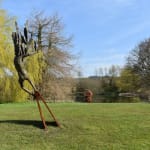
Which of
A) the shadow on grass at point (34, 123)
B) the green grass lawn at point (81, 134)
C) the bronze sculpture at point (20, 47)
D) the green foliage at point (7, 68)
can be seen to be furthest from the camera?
the green foliage at point (7, 68)

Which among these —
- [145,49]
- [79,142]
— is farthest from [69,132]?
Answer: [145,49]

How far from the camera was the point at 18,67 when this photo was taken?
1019 cm

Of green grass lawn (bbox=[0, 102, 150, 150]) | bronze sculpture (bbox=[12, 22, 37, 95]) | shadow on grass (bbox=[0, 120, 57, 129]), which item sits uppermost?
bronze sculpture (bbox=[12, 22, 37, 95])

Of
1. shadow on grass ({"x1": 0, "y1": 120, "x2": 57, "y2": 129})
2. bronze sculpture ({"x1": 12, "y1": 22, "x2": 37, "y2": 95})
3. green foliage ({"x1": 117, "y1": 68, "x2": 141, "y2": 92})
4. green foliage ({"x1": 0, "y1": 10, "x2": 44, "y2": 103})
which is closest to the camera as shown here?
bronze sculpture ({"x1": 12, "y1": 22, "x2": 37, "y2": 95})

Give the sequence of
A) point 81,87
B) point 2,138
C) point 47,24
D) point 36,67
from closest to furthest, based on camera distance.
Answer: point 2,138
point 36,67
point 47,24
point 81,87

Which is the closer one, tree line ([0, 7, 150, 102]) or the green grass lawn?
the green grass lawn

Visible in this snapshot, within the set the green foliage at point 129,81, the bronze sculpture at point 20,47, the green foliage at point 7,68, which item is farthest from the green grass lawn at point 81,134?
the green foliage at point 129,81

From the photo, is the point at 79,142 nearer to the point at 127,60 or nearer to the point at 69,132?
the point at 69,132

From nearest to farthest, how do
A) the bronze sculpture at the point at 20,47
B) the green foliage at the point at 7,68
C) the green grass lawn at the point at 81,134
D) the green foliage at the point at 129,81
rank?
the green grass lawn at the point at 81,134, the bronze sculpture at the point at 20,47, the green foliage at the point at 7,68, the green foliage at the point at 129,81

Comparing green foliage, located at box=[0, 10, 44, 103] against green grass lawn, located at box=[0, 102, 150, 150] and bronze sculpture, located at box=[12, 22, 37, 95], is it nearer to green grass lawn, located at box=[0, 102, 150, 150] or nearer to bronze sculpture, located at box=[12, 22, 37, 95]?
green grass lawn, located at box=[0, 102, 150, 150]

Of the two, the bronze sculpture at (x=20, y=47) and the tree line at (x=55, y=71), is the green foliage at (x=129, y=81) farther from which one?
the bronze sculpture at (x=20, y=47)

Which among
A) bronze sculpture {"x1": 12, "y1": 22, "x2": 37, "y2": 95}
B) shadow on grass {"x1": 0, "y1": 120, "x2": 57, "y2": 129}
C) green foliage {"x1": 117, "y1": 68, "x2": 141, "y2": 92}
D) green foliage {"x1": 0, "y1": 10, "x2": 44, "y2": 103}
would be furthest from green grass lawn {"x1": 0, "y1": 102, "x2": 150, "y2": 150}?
green foliage {"x1": 117, "y1": 68, "x2": 141, "y2": 92}

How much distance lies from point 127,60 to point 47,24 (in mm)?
22990

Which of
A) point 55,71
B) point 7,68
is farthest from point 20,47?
point 55,71
